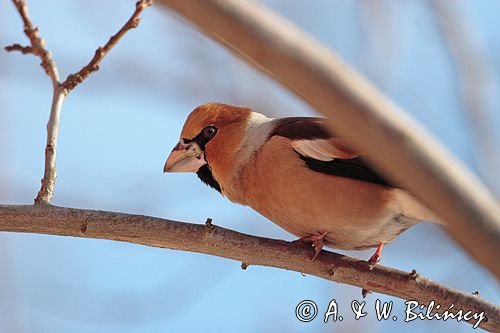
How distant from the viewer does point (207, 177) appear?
14.5ft

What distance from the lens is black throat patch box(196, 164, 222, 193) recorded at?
4359 mm

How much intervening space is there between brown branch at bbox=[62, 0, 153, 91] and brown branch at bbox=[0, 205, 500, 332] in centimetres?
72

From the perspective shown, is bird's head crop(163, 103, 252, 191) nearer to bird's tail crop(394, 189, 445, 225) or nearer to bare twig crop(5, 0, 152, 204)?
bare twig crop(5, 0, 152, 204)

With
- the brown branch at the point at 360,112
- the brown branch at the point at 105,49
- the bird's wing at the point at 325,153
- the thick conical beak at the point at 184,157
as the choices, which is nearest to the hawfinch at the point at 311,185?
the bird's wing at the point at 325,153

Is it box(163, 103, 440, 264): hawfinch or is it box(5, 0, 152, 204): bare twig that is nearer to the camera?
box(5, 0, 152, 204): bare twig

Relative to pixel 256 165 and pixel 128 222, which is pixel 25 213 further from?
pixel 256 165

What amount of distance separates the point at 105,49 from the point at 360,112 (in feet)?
7.60

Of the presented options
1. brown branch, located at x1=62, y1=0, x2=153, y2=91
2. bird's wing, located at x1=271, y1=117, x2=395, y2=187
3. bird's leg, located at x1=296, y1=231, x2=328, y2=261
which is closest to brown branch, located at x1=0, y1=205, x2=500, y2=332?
bird's leg, located at x1=296, y1=231, x2=328, y2=261

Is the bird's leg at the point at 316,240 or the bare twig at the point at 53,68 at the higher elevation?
the bare twig at the point at 53,68

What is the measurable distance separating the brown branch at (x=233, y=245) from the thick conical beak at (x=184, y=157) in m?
1.17

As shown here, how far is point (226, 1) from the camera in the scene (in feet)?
4.64

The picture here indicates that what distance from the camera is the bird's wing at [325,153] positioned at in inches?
146

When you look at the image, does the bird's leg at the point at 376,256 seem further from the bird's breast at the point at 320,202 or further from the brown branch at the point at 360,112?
the brown branch at the point at 360,112

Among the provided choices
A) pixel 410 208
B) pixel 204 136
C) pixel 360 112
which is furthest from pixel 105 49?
pixel 360 112
